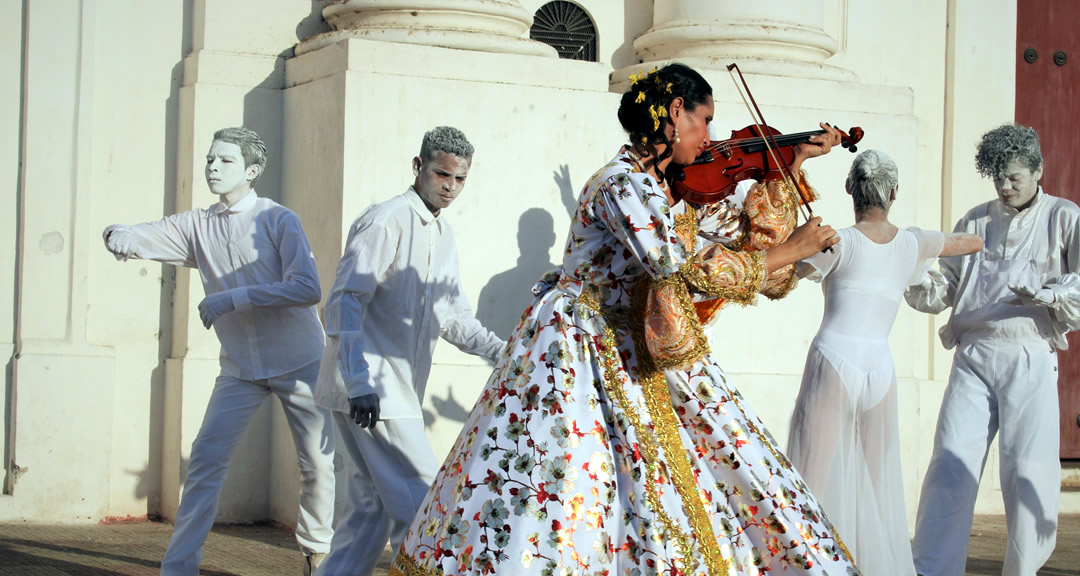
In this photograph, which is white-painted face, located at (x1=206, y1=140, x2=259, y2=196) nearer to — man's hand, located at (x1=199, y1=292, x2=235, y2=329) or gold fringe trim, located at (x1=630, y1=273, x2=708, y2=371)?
man's hand, located at (x1=199, y1=292, x2=235, y2=329)

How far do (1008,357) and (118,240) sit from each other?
147 inches

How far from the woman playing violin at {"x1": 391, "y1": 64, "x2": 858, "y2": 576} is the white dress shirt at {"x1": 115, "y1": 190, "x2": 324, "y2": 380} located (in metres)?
1.93

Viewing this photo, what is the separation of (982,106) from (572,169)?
3392 millimetres

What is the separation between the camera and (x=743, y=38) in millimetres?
8328

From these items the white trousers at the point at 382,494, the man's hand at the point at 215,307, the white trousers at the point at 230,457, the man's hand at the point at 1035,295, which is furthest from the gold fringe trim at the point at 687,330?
the man's hand at the point at 1035,295

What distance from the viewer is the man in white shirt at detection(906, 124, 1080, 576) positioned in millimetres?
5836

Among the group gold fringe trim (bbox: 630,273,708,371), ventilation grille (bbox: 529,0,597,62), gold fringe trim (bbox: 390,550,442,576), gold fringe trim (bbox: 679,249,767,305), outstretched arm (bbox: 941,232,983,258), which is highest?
ventilation grille (bbox: 529,0,597,62)

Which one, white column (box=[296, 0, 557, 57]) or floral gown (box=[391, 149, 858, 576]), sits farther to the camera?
A: white column (box=[296, 0, 557, 57])

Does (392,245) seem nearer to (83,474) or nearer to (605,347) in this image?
(605,347)

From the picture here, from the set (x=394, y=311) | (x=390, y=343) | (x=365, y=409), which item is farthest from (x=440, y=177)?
(x=365, y=409)

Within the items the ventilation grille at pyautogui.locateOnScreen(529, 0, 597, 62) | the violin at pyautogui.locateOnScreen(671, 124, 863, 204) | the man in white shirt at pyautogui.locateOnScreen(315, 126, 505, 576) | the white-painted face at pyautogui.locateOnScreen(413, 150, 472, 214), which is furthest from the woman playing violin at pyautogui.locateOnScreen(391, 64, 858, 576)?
the ventilation grille at pyautogui.locateOnScreen(529, 0, 597, 62)

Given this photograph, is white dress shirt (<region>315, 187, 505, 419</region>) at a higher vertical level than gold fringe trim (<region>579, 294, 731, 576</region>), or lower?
higher

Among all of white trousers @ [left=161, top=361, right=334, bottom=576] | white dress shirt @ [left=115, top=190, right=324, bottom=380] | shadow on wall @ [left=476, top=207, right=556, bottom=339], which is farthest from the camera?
shadow on wall @ [left=476, top=207, right=556, bottom=339]

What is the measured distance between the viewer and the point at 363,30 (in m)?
7.46
